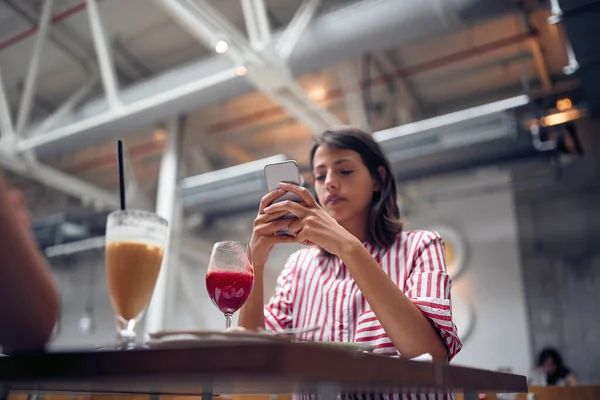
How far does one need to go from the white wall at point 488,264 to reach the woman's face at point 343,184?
15.0 ft

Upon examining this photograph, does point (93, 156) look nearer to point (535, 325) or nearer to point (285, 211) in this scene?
point (535, 325)

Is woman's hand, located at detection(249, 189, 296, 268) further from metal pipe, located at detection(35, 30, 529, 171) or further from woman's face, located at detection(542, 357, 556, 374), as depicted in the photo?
woman's face, located at detection(542, 357, 556, 374)

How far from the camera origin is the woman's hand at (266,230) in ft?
3.96

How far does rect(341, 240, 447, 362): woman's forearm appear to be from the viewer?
106cm

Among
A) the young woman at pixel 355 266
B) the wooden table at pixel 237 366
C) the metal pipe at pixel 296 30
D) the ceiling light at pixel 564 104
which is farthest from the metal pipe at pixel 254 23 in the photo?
the wooden table at pixel 237 366

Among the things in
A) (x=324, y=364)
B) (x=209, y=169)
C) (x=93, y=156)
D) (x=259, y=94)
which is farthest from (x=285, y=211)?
(x=93, y=156)

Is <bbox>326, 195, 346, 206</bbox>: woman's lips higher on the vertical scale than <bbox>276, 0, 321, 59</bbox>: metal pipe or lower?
lower

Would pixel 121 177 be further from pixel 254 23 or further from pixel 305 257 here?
pixel 254 23

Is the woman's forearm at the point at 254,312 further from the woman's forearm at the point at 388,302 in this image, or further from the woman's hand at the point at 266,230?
the woman's forearm at the point at 388,302

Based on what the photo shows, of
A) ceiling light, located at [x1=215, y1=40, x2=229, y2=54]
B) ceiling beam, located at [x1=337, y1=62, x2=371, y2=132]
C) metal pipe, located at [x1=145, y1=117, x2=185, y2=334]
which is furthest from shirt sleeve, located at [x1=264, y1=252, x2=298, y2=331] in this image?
ceiling beam, located at [x1=337, y1=62, x2=371, y2=132]

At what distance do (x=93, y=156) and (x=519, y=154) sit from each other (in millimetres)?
5462

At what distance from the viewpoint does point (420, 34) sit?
11.4ft

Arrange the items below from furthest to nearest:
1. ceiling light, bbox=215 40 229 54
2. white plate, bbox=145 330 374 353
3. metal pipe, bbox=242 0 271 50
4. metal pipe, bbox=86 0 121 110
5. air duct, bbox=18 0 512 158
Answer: metal pipe, bbox=86 0 121 110 → metal pipe, bbox=242 0 271 50 → ceiling light, bbox=215 40 229 54 → air duct, bbox=18 0 512 158 → white plate, bbox=145 330 374 353

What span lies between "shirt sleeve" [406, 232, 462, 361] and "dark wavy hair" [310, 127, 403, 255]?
0.44 ft
